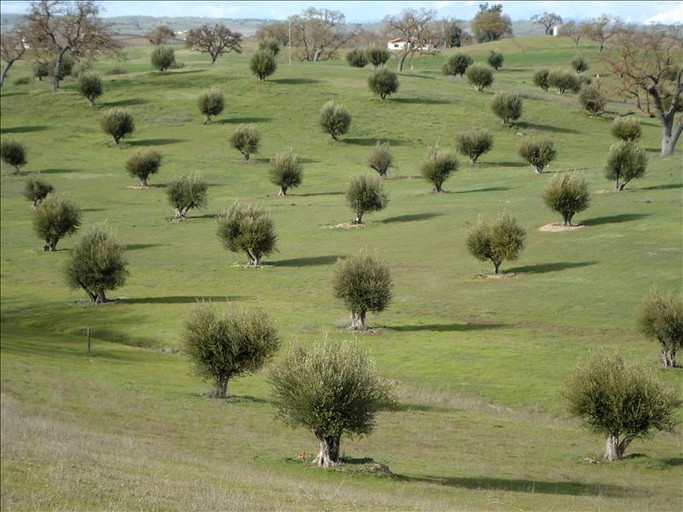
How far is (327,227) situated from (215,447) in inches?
1673

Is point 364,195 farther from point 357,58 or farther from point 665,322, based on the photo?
point 357,58

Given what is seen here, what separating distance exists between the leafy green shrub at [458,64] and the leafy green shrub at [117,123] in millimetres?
56784

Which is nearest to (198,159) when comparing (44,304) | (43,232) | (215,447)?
(43,232)

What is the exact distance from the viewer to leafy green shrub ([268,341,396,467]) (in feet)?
89.8

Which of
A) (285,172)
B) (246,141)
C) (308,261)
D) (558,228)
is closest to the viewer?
(308,261)

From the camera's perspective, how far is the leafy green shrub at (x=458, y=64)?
150m

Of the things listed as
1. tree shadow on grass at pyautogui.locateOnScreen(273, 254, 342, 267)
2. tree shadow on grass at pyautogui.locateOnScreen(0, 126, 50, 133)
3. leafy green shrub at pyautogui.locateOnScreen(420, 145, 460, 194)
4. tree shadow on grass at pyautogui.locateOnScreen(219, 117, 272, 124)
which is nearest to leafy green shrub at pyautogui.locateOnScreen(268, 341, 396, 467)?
tree shadow on grass at pyautogui.locateOnScreen(273, 254, 342, 267)

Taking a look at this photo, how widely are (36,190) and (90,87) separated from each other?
150ft

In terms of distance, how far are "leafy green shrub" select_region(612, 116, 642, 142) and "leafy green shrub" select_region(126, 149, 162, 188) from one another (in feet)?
149

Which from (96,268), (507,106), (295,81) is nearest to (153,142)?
(295,81)

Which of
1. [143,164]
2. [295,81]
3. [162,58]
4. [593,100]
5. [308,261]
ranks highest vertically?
[593,100]

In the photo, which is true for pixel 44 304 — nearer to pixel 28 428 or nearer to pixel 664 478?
pixel 28 428

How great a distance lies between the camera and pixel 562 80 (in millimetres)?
133750

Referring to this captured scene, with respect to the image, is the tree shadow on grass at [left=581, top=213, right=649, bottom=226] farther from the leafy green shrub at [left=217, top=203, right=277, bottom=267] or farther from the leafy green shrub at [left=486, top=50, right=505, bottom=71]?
the leafy green shrub at [left=486, top=50, right=505, bottom=71]
